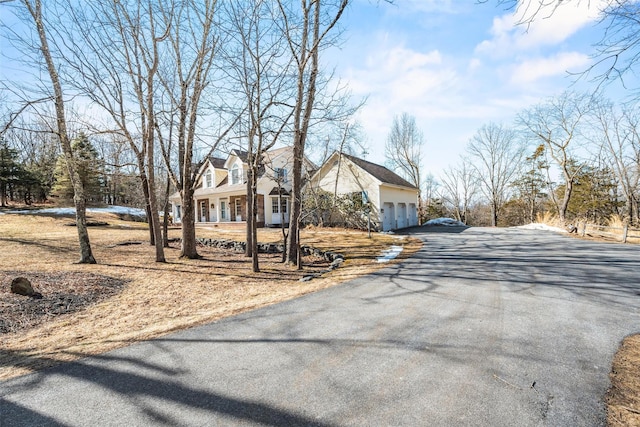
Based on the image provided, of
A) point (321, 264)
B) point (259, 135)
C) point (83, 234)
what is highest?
point (259, 135)

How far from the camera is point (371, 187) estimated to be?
19.9m

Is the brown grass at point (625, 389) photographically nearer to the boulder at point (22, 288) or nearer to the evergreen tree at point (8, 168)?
the boulder at point (22, 288)

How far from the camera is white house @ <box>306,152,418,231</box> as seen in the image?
19.7 meters

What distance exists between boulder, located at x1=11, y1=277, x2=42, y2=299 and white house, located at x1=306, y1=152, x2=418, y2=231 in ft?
48.9

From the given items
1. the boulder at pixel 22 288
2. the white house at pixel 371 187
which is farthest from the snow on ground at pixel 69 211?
the boulder at pixel 22 288

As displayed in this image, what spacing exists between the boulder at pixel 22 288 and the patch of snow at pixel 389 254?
826 cm

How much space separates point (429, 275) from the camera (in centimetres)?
706

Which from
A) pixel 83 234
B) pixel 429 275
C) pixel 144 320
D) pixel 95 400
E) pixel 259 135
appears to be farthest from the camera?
pixel 83 234

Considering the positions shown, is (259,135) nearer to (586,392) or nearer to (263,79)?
(263,79)

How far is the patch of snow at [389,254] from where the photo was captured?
9.50 m

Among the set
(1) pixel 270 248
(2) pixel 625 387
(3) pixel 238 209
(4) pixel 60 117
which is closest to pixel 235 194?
(3) pixel 238 209

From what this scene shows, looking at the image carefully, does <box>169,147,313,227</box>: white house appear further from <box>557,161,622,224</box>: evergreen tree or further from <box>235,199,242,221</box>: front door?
<box>557,161,622,224</box>: evergreen tree

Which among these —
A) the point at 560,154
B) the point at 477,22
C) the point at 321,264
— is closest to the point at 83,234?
the point at 321,264

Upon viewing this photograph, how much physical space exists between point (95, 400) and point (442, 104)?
1180cm
